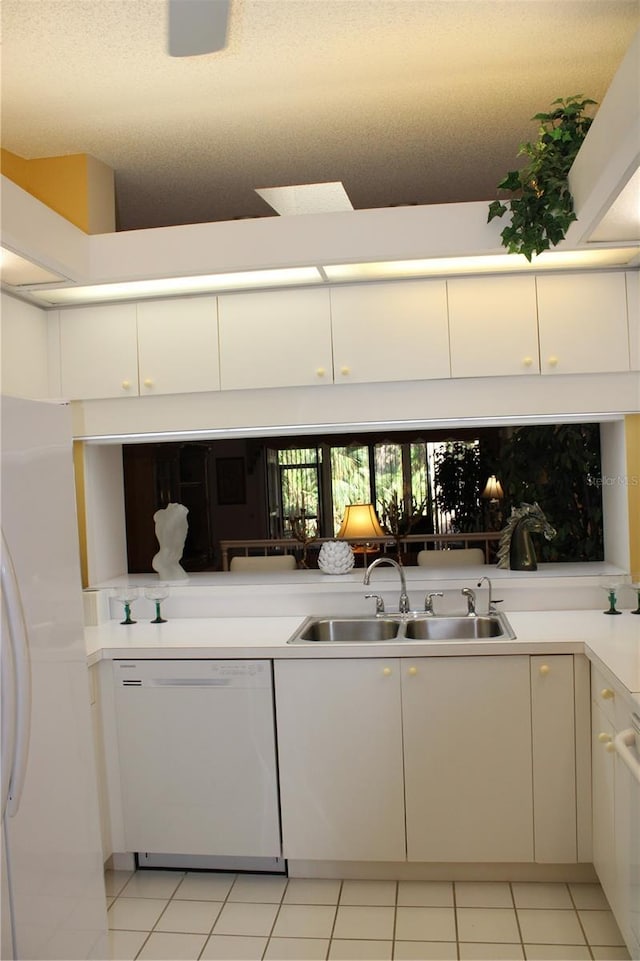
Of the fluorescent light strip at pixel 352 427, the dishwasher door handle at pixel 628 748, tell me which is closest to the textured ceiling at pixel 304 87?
the fluorescent light strip at pixel 352 427

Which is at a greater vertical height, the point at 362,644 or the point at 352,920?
the point at 362,644

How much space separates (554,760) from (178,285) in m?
2.36

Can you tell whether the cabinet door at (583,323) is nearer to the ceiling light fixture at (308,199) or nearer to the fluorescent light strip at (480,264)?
the fluorescent light strip at (480,264)

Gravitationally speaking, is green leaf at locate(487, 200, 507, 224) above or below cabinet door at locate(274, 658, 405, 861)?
above

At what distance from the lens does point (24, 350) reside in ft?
11.3

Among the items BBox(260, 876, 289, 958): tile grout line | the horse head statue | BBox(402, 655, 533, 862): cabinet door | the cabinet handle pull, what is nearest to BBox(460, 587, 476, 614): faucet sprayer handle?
the horse head statue

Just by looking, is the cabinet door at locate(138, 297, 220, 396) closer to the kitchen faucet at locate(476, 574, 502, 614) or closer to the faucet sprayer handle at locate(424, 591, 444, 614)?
the faucet sprayer handle at locate(424, 591, 444, 614)

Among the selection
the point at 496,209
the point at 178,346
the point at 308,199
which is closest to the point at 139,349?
the point at 178,346

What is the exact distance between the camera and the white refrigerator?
6.46 feet

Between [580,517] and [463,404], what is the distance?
0.90 m

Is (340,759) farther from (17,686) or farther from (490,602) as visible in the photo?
(17,686)

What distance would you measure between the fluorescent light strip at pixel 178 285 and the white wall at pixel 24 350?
0.10 meters

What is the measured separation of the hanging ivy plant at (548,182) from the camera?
2.82 metres

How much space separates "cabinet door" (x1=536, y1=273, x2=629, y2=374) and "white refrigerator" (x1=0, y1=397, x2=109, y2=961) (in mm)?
1996
